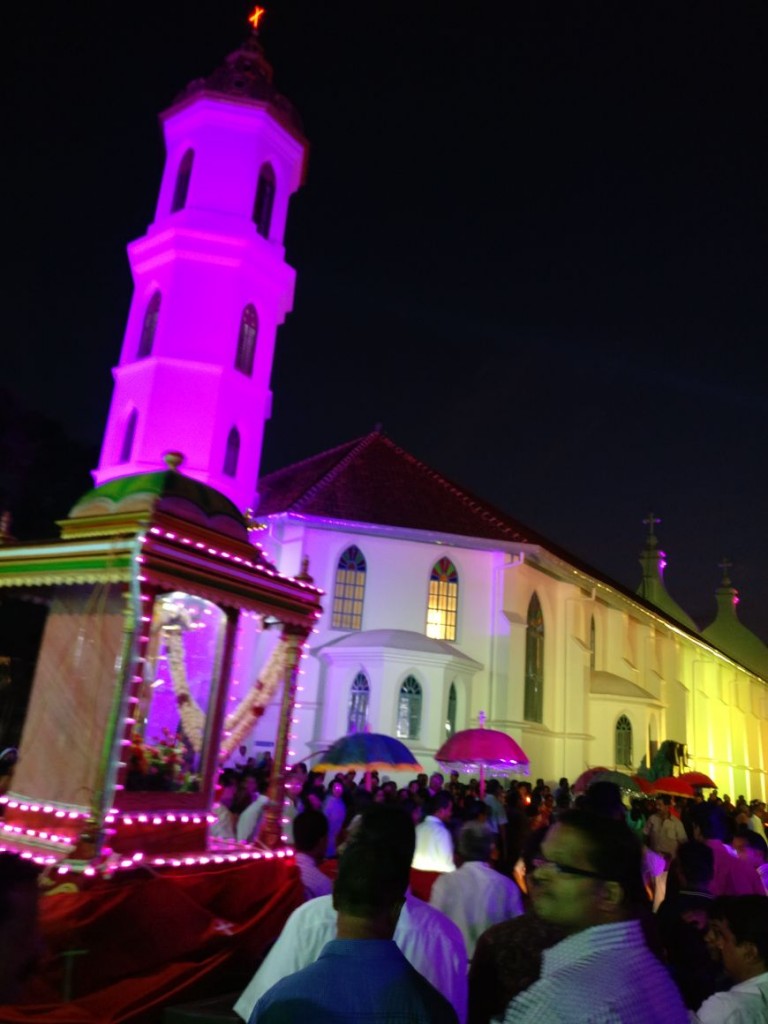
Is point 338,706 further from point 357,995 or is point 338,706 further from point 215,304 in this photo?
point 357,995

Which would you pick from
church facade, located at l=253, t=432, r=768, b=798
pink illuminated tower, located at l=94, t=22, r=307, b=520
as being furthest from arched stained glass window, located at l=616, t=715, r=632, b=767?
pink illuminated tower, located at l=94, t=22, r=307, b=520

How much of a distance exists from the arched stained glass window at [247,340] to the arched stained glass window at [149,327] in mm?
2795

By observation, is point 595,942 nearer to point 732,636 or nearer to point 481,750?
point 481,750

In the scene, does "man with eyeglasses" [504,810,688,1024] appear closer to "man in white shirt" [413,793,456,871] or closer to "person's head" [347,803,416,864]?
"person's head" [347,803,416,864]

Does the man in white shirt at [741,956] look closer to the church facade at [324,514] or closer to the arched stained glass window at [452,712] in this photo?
the church facade at [324,514]

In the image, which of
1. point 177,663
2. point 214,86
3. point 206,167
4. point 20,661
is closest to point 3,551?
point 177,663

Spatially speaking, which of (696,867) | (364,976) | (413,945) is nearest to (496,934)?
(413,945)

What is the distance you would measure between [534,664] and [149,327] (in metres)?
18.0

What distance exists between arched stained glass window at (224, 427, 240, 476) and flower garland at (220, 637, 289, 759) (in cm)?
1532

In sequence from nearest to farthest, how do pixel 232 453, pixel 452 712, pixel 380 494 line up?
pixel 452 712 < pixel 232 453 < pixel 380 494

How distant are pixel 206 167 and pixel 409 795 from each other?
22.9 metres

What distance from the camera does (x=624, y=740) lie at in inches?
1241

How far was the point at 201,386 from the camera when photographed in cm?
2541

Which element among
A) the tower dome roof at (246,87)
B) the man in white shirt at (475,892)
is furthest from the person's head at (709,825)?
the tower dome roof at (246,87)
